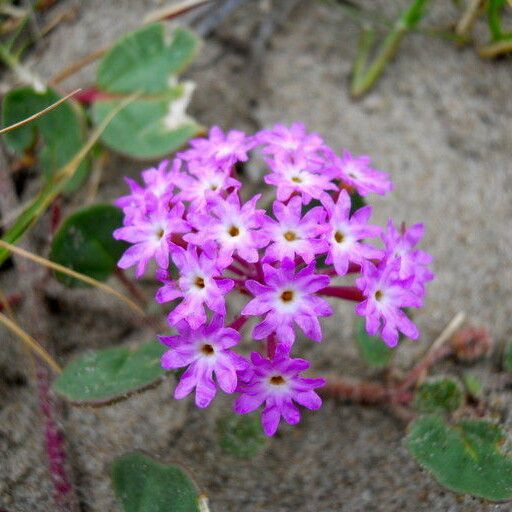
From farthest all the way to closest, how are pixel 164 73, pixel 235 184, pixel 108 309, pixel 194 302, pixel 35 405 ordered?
pixel 164 73, pixel 108 309, pixel 35 405, pixel 235 184, pixel 194 302

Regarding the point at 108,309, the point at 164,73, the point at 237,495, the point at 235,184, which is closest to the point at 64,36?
the point at 164,73

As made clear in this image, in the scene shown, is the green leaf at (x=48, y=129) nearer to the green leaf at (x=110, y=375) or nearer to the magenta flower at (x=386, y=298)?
the green leaf at (x=110, y=375)

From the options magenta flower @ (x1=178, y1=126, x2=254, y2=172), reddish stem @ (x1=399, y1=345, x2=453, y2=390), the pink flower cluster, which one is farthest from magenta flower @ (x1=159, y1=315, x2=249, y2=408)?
reddish stem @ (x1=399, y1=345, x2=453, y2=390)

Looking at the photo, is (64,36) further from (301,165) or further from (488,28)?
(488,28)

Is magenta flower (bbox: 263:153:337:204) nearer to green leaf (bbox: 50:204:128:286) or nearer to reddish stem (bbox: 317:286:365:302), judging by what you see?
reddish stem (bbox: 317:286:365:302)

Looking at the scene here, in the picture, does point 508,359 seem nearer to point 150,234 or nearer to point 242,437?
point 242,437

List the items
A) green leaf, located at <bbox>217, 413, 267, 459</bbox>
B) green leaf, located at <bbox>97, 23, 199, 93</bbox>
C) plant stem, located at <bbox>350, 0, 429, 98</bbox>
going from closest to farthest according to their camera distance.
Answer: green leaf, located at <bbox>217, 413, 267, 459</bbox> → green leaf, located at <bbox>97, 23, 199, 93</bbox> → plant stem, located at <bbox>350, 0, 429, 98</bbox>

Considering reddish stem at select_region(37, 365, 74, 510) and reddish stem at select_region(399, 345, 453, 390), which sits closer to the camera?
reddish stem at select_region(37, 365, 74, 510)

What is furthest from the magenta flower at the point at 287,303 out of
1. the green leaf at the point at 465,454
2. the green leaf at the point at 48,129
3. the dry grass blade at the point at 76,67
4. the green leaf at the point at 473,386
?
the dry grass blade at the point at 76,67
